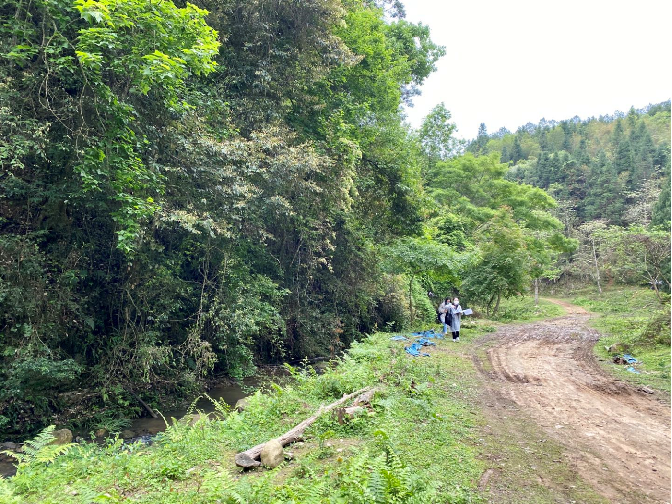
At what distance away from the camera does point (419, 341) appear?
1508 centimetres

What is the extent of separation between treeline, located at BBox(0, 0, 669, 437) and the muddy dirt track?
19.9 feet

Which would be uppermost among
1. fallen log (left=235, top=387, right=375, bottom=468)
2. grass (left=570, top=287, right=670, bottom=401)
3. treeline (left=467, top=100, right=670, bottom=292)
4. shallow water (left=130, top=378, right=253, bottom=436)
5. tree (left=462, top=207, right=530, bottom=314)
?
treeline (left=467, top=100, right=670, bottom=292)

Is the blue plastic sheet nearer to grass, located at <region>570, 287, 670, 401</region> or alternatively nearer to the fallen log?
grass, located at <region>570, 287, 670, 401</region>

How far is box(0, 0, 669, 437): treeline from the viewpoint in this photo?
839 cm

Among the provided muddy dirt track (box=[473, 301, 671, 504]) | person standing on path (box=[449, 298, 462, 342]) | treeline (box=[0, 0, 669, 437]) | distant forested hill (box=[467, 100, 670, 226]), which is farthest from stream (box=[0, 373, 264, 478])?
distant forested hill (box=[467, 100, 670, 226])

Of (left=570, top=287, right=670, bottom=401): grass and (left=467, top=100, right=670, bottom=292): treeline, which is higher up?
(left=467, top=100, right=670, bottom=292): treeline

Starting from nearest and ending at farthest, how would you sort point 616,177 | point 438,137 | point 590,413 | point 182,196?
point 590,413 → point 182,196 → point 438,137 → point 616,177

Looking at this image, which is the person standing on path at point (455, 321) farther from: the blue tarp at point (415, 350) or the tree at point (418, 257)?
the blue tarp at point (415, 350)

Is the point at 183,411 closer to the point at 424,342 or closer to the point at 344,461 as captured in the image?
the point at 344,461

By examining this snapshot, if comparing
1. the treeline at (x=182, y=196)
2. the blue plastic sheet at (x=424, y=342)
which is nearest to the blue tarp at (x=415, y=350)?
the blue plastic sheet at (x=424, y=342)

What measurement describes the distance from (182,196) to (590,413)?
376 inches

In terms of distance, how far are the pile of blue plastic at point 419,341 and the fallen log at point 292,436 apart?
17.3 feet

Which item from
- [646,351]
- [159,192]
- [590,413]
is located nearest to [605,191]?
[646,351]

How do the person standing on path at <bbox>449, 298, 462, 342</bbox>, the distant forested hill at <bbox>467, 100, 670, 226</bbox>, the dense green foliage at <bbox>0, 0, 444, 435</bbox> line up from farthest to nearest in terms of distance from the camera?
the distant forested hill at <bbox>467, 100, 670, 226</bbox>, the person standing on path at <bbox>449, 298, 462, 342</bbox>, the dense green foliage at <bbox>0, 0, 444, 435</bbox>
